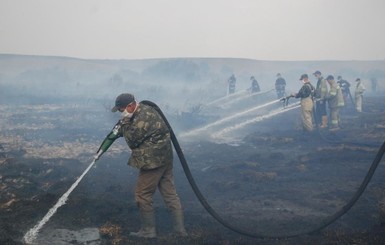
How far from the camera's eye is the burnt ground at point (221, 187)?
A: 198 inches

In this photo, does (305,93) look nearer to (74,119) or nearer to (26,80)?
(74,119)

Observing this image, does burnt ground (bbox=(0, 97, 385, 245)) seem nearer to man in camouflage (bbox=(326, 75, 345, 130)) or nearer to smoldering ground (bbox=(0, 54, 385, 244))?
smoldering ground (bbox=(0, 54, 385, 244))

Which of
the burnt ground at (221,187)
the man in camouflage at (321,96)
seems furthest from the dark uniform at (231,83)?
the man in camouflage at (321,96)

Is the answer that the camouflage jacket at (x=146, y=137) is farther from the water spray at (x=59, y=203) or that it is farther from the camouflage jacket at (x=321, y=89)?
the camouflage jacket at (x=321, y=89)

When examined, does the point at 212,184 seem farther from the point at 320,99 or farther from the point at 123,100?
the point at 320,99

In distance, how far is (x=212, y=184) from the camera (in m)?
7.90

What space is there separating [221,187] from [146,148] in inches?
137

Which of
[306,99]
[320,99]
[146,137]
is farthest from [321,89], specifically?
[146,137]

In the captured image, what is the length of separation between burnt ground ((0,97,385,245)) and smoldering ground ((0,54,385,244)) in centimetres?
2

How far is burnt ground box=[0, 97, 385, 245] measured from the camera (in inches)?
198

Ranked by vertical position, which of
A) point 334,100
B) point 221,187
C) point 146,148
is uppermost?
point 334,100

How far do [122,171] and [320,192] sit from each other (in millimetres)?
4868

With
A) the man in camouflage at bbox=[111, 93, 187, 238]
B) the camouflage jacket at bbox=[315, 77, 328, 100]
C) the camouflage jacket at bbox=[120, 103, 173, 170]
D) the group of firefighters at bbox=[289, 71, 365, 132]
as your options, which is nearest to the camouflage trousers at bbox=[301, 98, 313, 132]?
the group of firefighters at bbox=[289, 71, 365, 132]

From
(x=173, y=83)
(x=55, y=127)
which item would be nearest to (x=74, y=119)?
(x=55, y=127)
